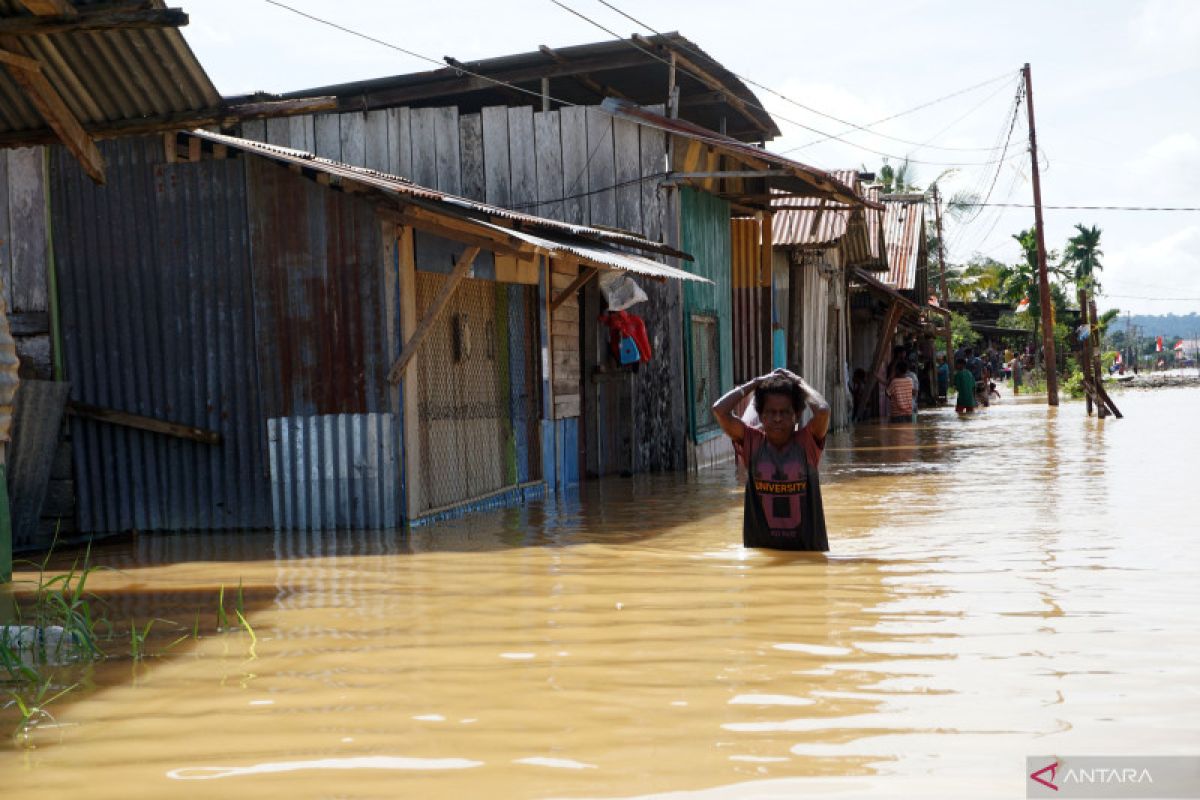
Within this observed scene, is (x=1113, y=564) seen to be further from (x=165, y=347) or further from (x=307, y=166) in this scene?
(x=165, y=347)

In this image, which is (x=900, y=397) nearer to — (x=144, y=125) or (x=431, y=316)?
(x=431, y=316)

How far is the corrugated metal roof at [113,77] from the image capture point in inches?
301

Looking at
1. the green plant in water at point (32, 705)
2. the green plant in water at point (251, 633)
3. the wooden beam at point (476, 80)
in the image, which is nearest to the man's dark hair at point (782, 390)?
the green plant in water at point (251, 633)

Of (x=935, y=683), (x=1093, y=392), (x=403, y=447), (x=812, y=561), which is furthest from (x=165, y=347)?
(x=1093, y=392)

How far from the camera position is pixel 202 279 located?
36.8 ft

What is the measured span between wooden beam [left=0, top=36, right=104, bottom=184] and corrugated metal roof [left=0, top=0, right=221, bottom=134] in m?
0.12

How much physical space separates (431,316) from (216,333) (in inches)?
79.8

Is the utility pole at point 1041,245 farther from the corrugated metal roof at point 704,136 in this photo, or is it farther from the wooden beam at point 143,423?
the wooden beam at point 143,423

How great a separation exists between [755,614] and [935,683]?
1597 millimetres

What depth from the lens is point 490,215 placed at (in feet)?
37.6

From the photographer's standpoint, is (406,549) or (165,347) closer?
(406,549)

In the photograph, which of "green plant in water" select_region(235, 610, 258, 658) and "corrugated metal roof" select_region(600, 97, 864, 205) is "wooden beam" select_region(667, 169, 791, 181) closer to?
"corrugated metal roof" select_region(600, 97, 864, 205)

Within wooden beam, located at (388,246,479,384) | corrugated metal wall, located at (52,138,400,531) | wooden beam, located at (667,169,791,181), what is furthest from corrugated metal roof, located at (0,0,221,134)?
wooden beam, located at (667,169,791,181)

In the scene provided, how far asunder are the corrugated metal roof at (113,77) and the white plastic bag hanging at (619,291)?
7495 millimetres
